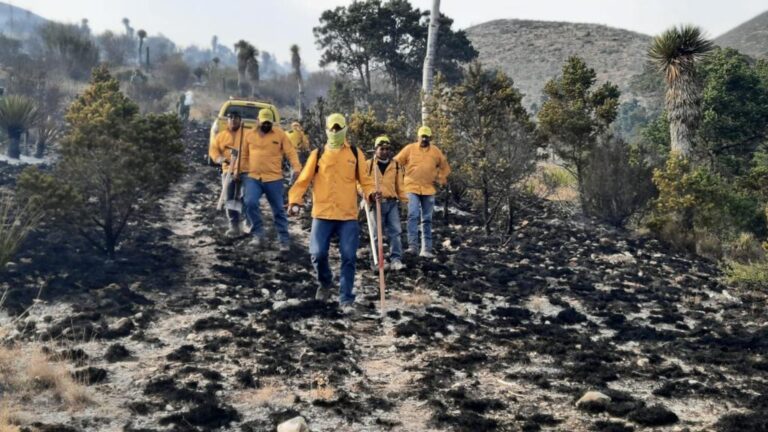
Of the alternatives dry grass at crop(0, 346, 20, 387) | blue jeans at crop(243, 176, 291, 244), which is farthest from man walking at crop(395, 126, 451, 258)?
dry grass at crop(0, 346, 20, 387)

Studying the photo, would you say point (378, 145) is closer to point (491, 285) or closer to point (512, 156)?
point (491, 285)

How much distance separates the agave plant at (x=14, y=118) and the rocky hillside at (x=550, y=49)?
4326 cm

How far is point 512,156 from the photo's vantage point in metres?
11.2

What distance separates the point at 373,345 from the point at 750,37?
7844cm

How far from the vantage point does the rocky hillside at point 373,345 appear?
14.1 ft

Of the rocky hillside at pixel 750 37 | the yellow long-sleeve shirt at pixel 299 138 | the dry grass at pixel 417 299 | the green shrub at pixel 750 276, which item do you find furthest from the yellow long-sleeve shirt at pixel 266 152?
the rocky hillside at pixel 750 37

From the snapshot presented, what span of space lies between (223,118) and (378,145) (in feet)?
24.1

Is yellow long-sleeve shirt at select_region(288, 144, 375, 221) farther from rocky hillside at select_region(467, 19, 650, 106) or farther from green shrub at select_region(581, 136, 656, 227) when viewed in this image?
rocky hillside at select_region(467, 19, 650, 106)

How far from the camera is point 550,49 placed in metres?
66.2

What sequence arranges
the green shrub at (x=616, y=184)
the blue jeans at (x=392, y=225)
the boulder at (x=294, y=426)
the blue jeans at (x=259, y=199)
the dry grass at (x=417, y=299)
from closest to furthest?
the boulder at (x=294, y=426)
the dry grass at (x=417, y=299)
the blue jeans at (x=392, y=225)
the blue jeans at (x=259, y=199)
the green shrub at (x=616, y=184)

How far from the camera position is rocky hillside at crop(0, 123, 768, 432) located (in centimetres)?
430

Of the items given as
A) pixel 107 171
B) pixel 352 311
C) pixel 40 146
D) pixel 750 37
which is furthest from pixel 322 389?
pixel 750 37

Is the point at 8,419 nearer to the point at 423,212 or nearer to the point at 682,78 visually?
the point at 423,212

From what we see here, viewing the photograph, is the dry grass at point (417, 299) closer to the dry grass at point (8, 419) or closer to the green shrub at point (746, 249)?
the dry grass at point (8, 419)
